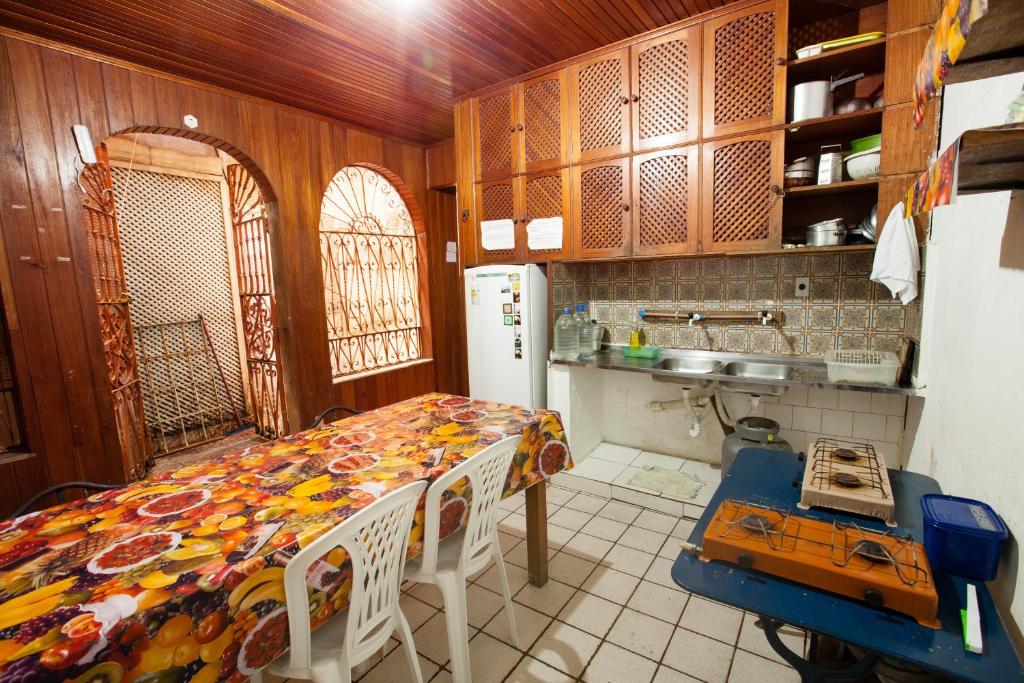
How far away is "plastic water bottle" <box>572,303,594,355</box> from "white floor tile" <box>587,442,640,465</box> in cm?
79

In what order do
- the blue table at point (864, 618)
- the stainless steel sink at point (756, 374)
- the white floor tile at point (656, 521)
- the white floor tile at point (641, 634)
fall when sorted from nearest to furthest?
the blue table at point (864, 618), the white floor tile at point (641, 634), the stainless steel sink at point (756, 374), the white floor tile at point (656, 521)

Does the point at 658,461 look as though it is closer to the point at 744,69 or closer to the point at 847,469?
the point at 847,469

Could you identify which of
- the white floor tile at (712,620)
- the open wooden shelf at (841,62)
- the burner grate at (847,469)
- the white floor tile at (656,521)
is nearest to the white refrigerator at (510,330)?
the white floor tile at (656,521)

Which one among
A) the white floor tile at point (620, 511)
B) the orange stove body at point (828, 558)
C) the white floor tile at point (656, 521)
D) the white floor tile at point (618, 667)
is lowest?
the white floor tile at point (618, 667)

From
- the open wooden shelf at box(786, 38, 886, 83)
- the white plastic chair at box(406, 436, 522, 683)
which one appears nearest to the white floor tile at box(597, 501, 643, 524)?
the white plastic chair at box(406, 436, 522, 683)

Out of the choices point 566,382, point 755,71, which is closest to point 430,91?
point 755,71

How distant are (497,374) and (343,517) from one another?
2267 mm

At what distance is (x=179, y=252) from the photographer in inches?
175

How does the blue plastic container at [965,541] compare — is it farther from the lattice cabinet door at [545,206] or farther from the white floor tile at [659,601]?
the lattice cabinet door at [545,206]

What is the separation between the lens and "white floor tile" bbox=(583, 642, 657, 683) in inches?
67.7

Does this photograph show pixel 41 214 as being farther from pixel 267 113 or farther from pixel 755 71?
pixel 755 71

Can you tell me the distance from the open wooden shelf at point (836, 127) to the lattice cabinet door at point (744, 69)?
136 millimetres

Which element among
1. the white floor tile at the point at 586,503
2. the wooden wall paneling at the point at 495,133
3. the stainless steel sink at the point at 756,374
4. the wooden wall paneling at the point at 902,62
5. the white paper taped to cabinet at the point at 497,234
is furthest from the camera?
the white paper taped to cabinet at the point at 497,234

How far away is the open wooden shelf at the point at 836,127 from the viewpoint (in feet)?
7.40
